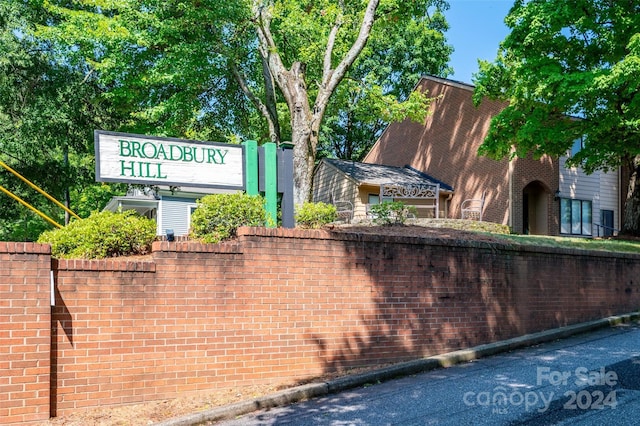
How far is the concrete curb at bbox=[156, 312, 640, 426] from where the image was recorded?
6.61 metres

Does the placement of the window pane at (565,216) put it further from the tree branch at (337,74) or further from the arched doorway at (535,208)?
the tree branch at (337,74)

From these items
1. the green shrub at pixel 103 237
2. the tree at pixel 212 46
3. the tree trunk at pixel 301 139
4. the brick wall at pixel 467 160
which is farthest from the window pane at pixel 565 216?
the green shrub at pixel 103 237

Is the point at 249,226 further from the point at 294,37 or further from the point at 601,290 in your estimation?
the point at 294,37

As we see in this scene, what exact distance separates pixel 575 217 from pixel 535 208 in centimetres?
218

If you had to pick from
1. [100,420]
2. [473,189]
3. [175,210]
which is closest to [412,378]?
[100,420]

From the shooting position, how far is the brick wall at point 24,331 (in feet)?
20.1

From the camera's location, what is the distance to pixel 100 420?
6426 mm

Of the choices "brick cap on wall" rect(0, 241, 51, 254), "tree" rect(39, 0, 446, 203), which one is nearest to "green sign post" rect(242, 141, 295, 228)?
"brick cap on wall" rect(0, 241, 51, 254)

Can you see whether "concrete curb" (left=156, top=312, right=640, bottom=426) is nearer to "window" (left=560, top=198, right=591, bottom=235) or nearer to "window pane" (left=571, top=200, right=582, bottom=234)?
"window" (left=560, top=198, right=591, bottom=235)

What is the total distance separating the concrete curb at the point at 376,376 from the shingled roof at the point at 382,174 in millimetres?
14624

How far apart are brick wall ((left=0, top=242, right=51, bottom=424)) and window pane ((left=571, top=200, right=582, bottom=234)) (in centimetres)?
2554

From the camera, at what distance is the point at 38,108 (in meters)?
20.9

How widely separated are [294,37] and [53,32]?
811cm

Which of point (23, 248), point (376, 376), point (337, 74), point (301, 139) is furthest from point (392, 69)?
point (23, 248)
